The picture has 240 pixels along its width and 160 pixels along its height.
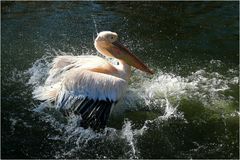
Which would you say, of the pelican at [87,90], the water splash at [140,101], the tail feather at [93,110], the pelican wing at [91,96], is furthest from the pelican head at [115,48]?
the tail feather at [93,110]

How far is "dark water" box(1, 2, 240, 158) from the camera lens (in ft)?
18.0

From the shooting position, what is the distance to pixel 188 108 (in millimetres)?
6250

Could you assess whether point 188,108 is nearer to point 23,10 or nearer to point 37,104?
point 37,104

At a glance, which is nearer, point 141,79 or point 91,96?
point 91,96

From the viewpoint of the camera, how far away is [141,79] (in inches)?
276

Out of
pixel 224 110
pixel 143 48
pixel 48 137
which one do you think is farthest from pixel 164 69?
pixel 48 137

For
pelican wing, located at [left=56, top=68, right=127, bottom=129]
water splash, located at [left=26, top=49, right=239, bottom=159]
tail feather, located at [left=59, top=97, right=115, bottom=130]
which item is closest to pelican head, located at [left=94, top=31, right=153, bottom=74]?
water splash, located at [left=26, top=49, right=239, bottom=159]

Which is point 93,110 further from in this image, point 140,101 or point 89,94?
point 140,101

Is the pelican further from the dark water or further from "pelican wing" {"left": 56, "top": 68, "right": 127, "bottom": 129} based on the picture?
the dark water

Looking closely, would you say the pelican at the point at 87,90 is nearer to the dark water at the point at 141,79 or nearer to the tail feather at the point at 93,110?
the tail feather at the point at 93,110

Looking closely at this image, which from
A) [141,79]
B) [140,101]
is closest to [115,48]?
[140,101]

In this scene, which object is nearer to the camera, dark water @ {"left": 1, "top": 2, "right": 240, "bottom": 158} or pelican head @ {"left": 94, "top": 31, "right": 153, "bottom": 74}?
dark water @ {"left": 1, "top": 2, "right": 240, "bottom": 158}

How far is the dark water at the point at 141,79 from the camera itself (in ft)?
18.0

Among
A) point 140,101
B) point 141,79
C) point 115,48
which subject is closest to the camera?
point 115,48
